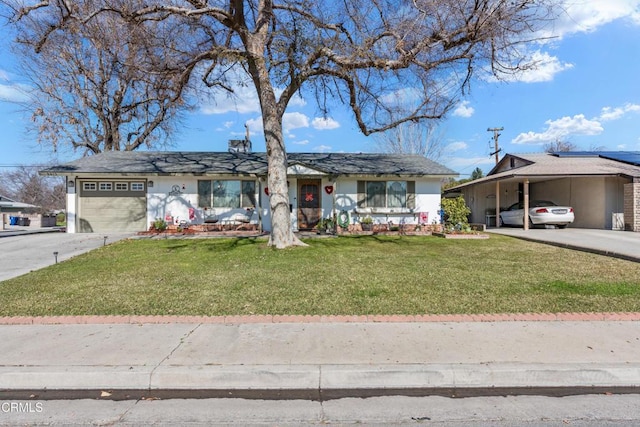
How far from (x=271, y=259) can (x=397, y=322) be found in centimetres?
506

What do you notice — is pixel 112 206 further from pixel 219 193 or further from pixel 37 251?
pixel 37 251

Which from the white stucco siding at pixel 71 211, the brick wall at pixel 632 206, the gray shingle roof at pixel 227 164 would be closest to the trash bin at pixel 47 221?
the gray shingle roof at pixel 227 164

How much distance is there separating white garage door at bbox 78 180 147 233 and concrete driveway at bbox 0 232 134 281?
125cm

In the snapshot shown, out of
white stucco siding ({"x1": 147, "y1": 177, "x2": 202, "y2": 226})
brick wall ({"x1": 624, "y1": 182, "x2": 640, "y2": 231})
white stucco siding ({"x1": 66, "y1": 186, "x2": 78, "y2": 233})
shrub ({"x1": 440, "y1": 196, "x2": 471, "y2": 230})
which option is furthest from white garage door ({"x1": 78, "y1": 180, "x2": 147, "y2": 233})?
brick wall ({"x1": 624, "y1": 182, "x2": 640, "y2": 231})

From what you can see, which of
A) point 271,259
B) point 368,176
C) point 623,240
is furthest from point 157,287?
point 623,240

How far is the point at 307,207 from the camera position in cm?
1714

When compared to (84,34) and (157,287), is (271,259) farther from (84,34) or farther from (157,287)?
(84,34)

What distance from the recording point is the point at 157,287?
659 cm

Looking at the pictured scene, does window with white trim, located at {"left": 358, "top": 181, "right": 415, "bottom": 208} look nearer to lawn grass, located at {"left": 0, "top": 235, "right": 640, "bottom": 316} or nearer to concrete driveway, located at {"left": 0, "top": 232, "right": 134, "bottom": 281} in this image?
lawn grass, located at {"left": 0, "top": 235, "right": 640, "bottom": 316}

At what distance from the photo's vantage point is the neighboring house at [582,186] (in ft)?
55.0

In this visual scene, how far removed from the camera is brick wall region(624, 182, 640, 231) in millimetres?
16312

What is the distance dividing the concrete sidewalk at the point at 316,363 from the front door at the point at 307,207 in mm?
12696

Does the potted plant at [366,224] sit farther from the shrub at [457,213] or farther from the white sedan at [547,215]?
the white sedan at [547,215]

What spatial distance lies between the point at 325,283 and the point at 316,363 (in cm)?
320
